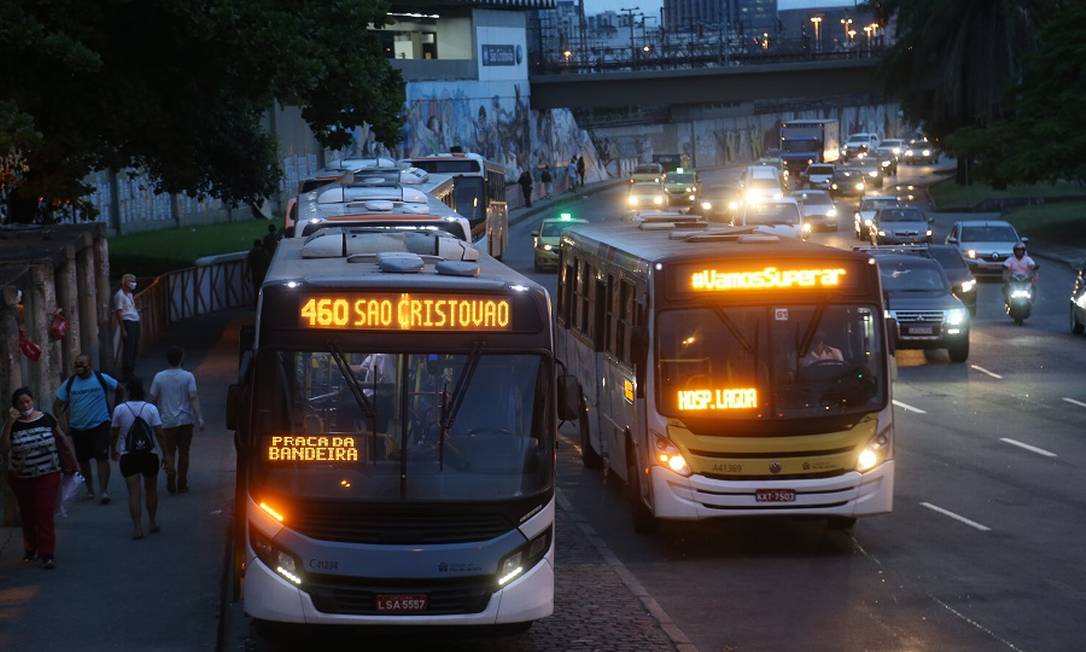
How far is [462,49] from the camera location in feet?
349

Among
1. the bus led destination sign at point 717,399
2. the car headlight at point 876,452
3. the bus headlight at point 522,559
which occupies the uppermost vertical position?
the bus led destination sign at point 717,399

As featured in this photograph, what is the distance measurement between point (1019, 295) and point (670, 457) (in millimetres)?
23207

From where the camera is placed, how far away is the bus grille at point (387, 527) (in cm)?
1163

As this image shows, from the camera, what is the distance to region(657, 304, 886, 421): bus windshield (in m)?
16.1

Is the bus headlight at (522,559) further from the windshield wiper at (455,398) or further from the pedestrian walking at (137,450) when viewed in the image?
the pedestrian walking at (137,450)

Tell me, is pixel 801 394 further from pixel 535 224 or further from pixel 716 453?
pixel 535 224

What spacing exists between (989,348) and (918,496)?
601 inches

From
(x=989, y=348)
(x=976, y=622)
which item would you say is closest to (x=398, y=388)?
(x=976, y=622)

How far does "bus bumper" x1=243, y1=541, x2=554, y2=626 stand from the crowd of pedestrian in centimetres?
430

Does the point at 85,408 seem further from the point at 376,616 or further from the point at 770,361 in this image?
the point at 376,616

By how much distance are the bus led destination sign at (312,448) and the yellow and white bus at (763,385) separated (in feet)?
16.2

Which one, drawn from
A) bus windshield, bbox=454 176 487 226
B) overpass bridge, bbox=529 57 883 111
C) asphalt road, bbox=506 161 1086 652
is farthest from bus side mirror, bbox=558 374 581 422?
overpass bridge, bbox=529 57 883 111

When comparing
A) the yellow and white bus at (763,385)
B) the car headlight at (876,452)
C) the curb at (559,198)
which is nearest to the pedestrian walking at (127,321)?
the yellow and white bus at (763,385)

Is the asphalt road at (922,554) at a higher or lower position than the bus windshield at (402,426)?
lower
